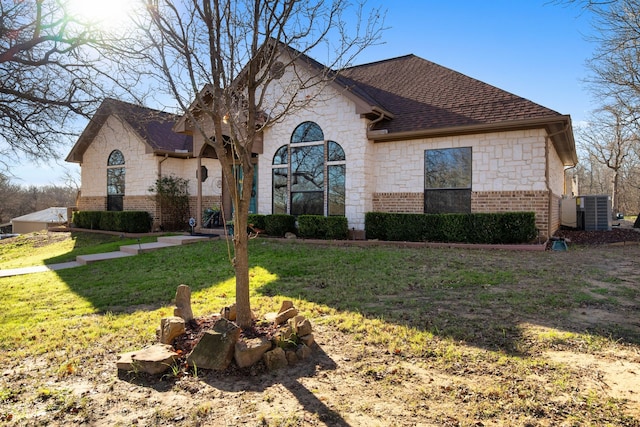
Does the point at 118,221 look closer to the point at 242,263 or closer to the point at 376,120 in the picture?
the point at 376,120

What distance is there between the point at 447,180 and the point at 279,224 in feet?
17.5

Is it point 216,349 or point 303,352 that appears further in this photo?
point 303,352

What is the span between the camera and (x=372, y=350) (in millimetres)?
3721

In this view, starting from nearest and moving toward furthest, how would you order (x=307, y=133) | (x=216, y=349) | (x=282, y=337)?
(x=216, y=349)
(x=282, y=337)
(x=307, y=133)

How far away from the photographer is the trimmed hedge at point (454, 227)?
9.84m

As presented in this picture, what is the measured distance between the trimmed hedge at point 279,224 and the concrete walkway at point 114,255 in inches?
78.8

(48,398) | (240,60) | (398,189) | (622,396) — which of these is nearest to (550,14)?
(240,60)

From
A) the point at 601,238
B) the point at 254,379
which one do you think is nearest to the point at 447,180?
the point at 601,238

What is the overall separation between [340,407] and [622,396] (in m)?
1.98

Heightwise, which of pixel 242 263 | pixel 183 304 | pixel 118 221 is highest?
pixel 118 221

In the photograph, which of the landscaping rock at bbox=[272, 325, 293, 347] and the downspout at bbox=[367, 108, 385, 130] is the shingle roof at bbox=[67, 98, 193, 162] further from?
the landscaping rock at bbox=[272, 325, 293, 347]

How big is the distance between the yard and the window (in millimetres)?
3709

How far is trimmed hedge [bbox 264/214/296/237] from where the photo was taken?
12.6m

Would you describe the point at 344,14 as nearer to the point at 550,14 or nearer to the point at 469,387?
the point at 550,14
